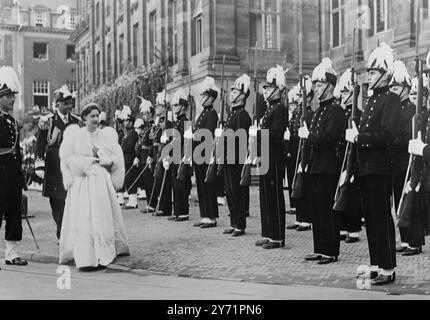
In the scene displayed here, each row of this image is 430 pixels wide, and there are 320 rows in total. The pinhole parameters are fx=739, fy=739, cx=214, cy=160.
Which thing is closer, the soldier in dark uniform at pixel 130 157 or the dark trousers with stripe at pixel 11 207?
the dark trousers with stripe at pixel 11 207

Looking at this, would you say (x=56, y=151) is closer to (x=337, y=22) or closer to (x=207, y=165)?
(x=207, y=165)

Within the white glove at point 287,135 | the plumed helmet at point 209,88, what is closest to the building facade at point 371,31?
the white glove at point 287,135

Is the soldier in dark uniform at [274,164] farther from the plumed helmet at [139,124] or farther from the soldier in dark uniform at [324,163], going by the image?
the plumed helmet at [139,124]

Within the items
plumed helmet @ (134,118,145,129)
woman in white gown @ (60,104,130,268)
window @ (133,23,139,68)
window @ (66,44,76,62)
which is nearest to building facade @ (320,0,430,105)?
plumed helmet @ (134,118,145,129)

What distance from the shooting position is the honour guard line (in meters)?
7.34

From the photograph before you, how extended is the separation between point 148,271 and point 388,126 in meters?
3.22

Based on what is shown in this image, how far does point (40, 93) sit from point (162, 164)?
3881 cm

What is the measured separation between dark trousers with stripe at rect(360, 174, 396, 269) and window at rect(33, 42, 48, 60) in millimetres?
44939

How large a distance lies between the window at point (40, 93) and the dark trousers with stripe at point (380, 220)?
45.6 m

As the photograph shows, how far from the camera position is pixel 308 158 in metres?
8.94

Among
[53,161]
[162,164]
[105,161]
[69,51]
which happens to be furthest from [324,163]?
[69,51]

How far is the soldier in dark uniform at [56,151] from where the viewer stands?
34.8 ft
